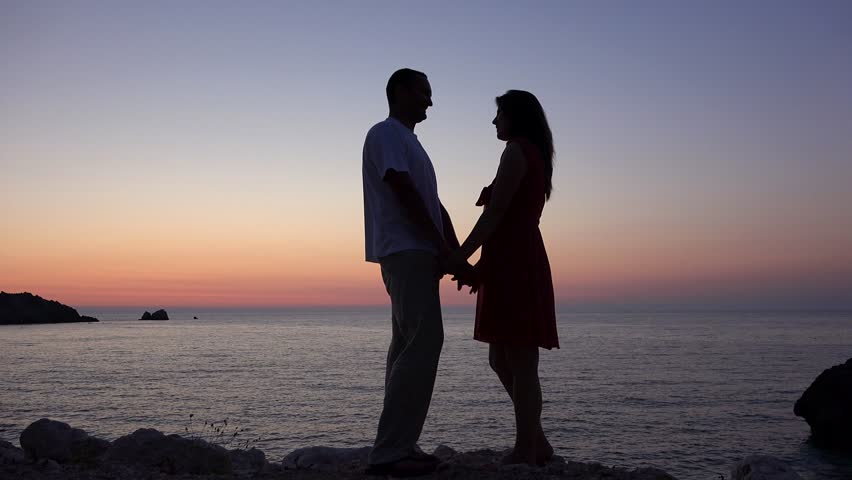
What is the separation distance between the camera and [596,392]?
2645 centimetres

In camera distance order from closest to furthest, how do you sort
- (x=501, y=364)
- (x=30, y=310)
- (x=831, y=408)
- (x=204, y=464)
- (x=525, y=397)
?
1. (x=525, y=397)
2. (x=501, y=364)
3. (x=204, y=464)
4. (x=831, y=408)
5. (x=30, y=310)

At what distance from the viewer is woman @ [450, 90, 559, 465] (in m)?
4.25

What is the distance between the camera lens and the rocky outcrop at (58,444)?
18.3 ft

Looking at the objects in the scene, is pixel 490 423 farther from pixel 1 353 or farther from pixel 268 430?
pixel 1 353

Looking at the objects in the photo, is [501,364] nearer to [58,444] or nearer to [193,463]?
[193,463]

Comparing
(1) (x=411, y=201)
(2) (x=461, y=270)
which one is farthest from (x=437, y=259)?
(1) (x=411, y=201)

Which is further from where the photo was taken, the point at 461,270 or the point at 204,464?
the point at 204,464

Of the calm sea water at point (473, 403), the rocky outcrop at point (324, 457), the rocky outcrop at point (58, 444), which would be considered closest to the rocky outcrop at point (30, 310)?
the calm sea water at point (473, 403)

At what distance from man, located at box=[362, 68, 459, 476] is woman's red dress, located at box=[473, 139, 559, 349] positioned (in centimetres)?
45

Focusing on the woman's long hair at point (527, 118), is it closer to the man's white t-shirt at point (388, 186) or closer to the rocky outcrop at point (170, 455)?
the man's white t-shirt at point (388, 186)

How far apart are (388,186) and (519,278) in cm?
112

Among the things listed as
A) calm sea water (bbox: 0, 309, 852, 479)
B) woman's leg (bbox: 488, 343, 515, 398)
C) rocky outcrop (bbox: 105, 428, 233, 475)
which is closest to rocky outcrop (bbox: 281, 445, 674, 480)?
woman's leg (bbox: 488, 343, 515, 398)

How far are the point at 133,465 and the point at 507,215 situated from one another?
142 inches

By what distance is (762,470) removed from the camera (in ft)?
18.8
